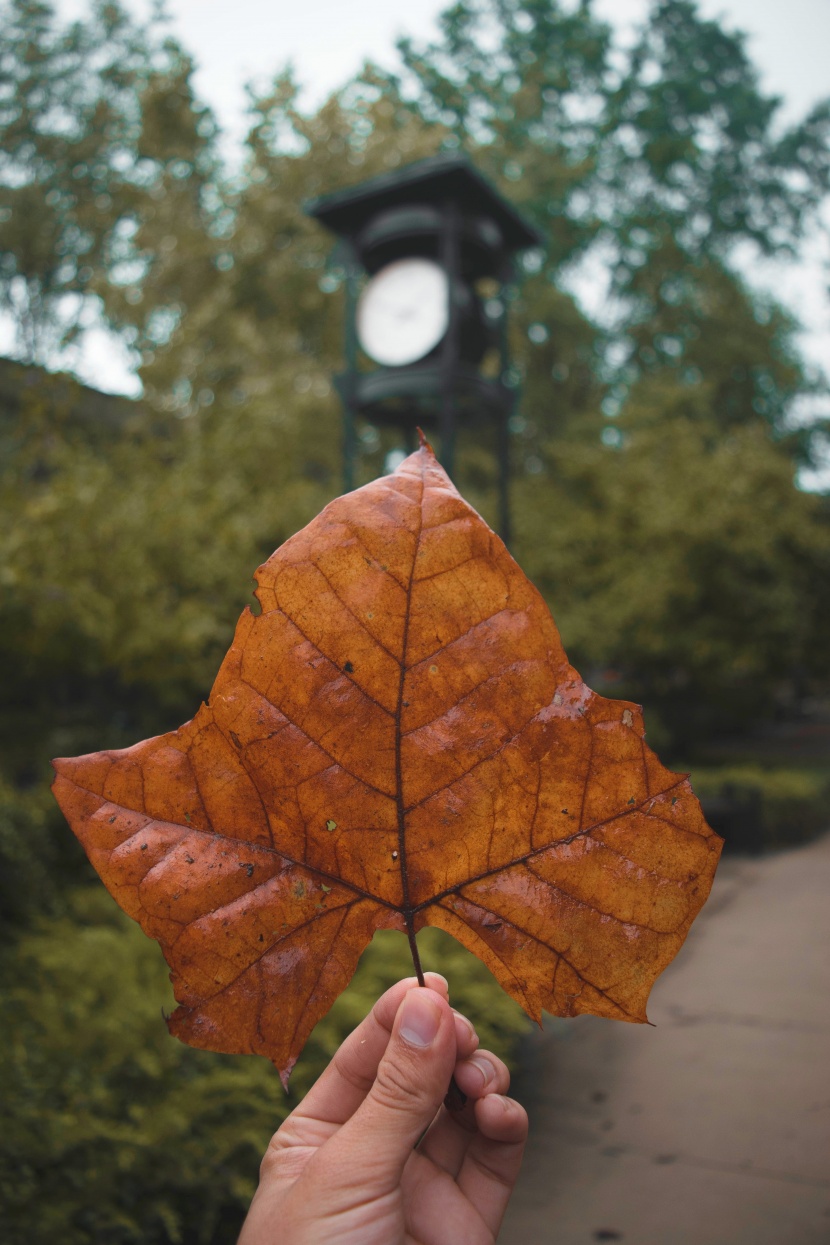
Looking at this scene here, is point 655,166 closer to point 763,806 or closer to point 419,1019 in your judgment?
point 763,806

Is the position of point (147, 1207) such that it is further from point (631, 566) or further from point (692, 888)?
point (631, 566)

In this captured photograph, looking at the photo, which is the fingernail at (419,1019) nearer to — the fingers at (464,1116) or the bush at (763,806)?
the fingers at (464,1116)

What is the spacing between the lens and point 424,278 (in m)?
4.06

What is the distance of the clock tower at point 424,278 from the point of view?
12.7ft

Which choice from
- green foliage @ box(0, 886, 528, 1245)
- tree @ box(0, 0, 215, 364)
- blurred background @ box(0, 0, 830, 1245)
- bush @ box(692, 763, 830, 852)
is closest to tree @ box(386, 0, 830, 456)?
blurred background @ box(0, 0, 830, 1245)

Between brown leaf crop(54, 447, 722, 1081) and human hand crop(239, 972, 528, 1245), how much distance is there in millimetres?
155

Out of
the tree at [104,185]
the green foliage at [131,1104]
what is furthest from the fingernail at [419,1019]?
the tree at [104,185]

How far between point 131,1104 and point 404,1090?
7.58 feet

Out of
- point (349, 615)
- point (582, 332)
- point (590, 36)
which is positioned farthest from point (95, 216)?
point (349, 615)

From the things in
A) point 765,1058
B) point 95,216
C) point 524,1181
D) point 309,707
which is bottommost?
point 765,1058

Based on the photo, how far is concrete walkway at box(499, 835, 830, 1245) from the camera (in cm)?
290

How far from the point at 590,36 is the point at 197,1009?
62.7 ft

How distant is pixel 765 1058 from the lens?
158 inches

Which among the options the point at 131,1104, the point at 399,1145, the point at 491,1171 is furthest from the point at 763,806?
the point at 399,1145
